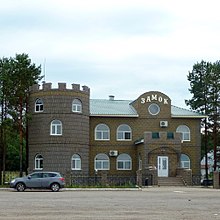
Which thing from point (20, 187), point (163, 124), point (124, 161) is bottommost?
point (20, 187)

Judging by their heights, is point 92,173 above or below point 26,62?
below

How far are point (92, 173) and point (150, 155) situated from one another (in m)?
6.36

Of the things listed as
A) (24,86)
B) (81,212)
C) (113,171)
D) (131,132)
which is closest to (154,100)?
(131,132)

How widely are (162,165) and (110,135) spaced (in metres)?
6.65

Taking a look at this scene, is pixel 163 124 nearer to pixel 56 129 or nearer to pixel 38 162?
pixel 56 129

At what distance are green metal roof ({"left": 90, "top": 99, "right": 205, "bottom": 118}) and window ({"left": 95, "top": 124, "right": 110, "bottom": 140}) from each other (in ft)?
4.68

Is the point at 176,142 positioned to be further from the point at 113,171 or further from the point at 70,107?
the point at 70,107

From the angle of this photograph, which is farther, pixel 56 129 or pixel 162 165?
pixel 162 165

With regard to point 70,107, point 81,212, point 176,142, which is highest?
point 70,107

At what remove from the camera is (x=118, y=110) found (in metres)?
55.6

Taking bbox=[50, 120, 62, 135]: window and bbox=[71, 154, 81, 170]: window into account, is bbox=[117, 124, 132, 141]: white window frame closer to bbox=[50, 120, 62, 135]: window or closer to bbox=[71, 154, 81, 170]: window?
bbox=[71, 154, 81, 170]: window

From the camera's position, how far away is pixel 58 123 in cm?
5053

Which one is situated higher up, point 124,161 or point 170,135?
point 170,135

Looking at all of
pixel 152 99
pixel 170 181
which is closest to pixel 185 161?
pixel 170 181
